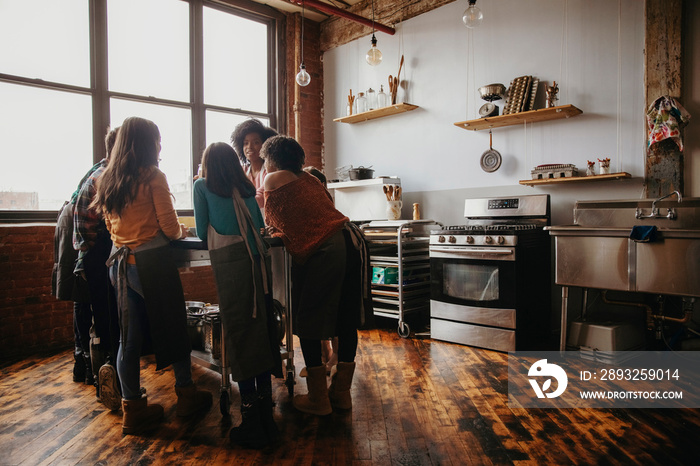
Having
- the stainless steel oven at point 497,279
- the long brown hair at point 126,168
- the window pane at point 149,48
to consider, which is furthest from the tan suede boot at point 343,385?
the window pane at point 149,48

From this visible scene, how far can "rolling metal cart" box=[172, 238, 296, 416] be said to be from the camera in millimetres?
2420

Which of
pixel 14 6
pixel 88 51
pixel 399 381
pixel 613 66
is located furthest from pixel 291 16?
pixel 399 381

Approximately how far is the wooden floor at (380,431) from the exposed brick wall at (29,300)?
2.35 ft

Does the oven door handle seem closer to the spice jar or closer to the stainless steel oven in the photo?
the stainless steel oven

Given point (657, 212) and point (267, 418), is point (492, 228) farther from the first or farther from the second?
point (267, 418)

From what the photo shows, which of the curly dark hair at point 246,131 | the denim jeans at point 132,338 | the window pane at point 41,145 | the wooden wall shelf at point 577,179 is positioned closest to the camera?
the denim jeans at point 132,338

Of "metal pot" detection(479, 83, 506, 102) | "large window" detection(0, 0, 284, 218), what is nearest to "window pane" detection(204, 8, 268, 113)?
"large window" detection(0, 0, 284, 218)

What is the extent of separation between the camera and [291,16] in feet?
18.8

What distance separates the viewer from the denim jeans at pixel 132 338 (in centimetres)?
228

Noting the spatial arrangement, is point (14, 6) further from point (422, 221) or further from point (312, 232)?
point (422, 221)

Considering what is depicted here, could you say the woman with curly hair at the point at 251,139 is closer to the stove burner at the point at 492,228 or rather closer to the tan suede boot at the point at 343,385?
the tan suede boot at the point at 343,385

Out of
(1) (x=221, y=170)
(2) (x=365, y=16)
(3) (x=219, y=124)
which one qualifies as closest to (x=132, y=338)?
(1) (x=221, y=170)

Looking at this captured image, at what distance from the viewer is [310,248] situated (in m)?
2.37

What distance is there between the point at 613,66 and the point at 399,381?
2899 millimetres
